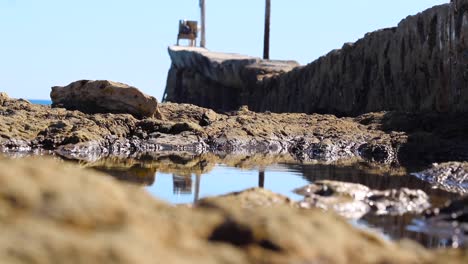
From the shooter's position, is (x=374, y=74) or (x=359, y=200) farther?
(x=374, y=74)

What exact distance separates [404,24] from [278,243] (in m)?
18.4

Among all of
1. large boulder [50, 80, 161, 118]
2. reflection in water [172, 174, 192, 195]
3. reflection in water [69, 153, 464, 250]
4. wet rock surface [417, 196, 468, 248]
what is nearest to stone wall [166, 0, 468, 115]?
reflection in water [69, 153, 464, 250]

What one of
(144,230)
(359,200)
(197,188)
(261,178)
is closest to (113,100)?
(261,178)

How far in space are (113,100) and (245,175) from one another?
6.61m

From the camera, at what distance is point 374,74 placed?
904 inches

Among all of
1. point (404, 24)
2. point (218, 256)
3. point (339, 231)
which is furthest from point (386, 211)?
point (404, 24)

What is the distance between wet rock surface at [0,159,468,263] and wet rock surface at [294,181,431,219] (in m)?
3.31

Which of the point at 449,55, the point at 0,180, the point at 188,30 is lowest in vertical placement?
the point at 0,180

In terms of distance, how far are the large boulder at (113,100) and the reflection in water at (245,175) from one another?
9.29 ft

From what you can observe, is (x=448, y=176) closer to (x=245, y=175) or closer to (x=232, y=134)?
(x=245, y=175)

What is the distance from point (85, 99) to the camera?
17797mm

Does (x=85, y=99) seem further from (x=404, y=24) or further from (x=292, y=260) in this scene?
(x=292, y=260)

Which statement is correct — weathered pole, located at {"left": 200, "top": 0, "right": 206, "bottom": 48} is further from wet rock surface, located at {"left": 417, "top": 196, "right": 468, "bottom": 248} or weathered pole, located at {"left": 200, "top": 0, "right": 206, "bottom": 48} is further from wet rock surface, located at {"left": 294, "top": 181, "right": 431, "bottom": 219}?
wet rock surface, located at {"left": 417, "top": 196, "right": 468, "bottom": 248}

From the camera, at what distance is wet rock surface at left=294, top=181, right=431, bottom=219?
742cm
